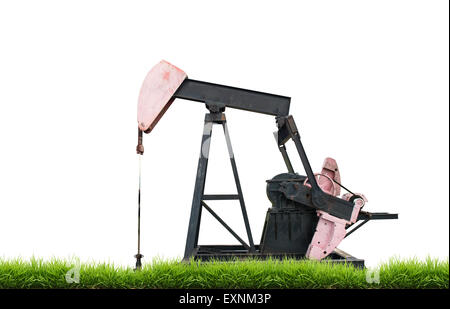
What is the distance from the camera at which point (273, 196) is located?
15.0 ft

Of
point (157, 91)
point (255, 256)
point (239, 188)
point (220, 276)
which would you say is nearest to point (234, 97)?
point (157, 91)

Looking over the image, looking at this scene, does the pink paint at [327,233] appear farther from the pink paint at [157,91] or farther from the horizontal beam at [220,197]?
the pink paint at [157,91]

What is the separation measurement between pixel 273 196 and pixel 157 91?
1.37 meters

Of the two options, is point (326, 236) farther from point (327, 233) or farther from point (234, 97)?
point (234, 97)

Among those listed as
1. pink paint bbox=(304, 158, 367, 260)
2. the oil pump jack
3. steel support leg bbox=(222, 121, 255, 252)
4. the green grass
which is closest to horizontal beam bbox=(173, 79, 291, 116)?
the oil pump jack

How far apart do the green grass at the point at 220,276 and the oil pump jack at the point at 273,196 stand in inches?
13.4

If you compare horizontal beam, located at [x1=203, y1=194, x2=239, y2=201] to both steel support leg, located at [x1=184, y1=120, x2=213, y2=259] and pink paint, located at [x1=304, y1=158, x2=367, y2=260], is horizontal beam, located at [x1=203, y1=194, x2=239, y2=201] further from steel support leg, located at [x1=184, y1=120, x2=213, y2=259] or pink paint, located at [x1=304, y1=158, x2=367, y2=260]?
pink paint, located at [x1=304, y1=158, x2=367, y2=260]

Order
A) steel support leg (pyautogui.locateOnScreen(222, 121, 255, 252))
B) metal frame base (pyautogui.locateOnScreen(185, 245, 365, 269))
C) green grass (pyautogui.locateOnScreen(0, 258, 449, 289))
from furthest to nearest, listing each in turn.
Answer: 1. steel support leg (pyautogui.locateOnScreen(222, 121, 255, 252))
2. metal frame base (pyautogui.locateOnScreen(185, 245, 365, 269))
3. green grass (pyautogui.locateOnScreen(0, 258, 449, 289))

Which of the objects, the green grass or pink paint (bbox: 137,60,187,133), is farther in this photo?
pink paint (bbox: 137,60,187,133)

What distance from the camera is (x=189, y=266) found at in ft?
13.5

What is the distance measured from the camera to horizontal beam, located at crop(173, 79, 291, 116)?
4605 millimetres

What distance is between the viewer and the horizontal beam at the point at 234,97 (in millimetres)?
4605
